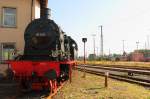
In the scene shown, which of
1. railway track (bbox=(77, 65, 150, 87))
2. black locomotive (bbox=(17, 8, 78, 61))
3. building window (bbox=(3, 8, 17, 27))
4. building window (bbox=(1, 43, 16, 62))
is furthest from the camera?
building window (bbox=(3, 8, 17, 27))

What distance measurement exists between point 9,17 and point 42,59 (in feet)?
28.7

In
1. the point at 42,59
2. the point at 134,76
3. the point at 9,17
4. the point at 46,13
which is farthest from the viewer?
the point at 134,76

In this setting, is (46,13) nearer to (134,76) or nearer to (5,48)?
(5,48)

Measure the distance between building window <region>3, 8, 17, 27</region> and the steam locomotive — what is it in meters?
5.77

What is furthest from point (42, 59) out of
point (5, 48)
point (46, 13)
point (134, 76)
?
point (134, 76)

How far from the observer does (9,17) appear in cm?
2483

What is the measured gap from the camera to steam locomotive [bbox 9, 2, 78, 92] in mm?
16078

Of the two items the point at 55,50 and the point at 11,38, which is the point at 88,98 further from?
the point at 11,38

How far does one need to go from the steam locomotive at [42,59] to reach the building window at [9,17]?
5.77m

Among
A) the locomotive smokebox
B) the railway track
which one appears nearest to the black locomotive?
the locomotive smokebox

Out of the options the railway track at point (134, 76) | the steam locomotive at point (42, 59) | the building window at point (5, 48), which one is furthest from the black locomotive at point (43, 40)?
the building window at point (5, 48)

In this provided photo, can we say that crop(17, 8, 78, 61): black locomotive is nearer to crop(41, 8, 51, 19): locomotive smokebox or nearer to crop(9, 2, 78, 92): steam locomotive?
crop(9, 2, 78, 92): steam locomotive

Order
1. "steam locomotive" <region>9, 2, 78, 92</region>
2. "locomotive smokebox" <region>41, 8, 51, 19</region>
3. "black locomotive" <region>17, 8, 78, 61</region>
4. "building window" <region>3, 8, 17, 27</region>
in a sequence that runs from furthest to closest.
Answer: "building window" <region>3, 8, 17, 27</region>, "locomotive smokebox" <region>41, 8, 51, 19</region>, "black locomotive" <region>17, 8, 78, 61</region>, "steam locomotive" <region>9, 2, 78, 92</region>

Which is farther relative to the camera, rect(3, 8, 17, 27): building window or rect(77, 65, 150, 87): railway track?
rect(3, 8, 17, 27): building window
